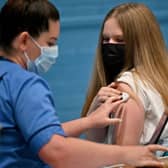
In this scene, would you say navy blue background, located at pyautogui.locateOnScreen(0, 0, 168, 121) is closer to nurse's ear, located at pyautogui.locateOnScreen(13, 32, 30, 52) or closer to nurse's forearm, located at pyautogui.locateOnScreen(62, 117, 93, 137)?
nurse's forearm, located at pyautogui.locateOnScreen(62, 117, 93, 137)

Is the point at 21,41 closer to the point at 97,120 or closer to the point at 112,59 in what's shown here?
the point at 97,120

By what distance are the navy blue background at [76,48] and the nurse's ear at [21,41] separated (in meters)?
1.89

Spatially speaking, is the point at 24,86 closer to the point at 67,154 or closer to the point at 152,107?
the point at 67,154

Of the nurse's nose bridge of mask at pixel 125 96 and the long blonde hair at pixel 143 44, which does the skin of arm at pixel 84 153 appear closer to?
the nurse's nose bridge of mask at pixel 125 96

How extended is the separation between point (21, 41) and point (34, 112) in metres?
0.29

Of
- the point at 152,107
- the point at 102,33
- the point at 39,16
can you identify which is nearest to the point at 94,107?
the point at 152,107

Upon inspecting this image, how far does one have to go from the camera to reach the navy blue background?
10.8 feet

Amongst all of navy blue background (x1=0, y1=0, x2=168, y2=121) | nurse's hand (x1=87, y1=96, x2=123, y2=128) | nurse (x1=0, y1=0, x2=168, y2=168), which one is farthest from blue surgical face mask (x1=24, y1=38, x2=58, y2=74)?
navy blue background (x1=0, y1=0, x2=168, y2=121)

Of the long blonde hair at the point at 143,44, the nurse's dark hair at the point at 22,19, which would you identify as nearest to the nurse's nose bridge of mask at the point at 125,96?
the long blonde hair at the point at 143,44

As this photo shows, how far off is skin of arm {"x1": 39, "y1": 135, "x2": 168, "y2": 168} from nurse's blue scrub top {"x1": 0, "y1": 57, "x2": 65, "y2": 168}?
25mm

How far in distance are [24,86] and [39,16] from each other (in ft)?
0.83

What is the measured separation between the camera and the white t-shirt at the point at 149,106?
168 cm

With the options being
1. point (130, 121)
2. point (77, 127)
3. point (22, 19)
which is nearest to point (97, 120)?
point (77, 127)

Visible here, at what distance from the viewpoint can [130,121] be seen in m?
1.63
